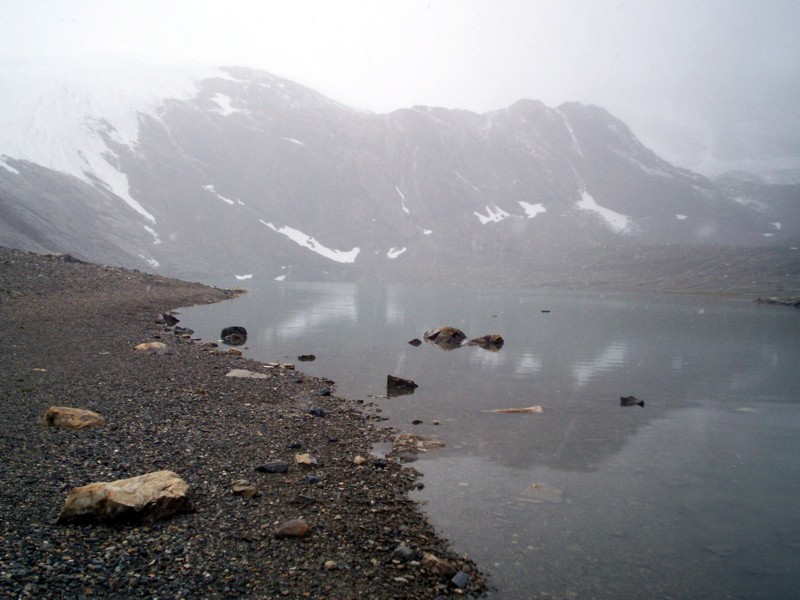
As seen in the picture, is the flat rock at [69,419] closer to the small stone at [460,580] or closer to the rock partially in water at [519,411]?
the small stone at [460,580]

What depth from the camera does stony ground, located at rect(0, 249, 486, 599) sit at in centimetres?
653

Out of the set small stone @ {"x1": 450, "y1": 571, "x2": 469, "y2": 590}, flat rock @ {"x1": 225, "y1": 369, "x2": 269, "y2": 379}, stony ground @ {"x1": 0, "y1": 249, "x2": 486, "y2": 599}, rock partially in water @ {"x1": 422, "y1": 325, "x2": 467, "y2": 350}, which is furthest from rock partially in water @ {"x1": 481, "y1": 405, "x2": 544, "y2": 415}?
rock partially in water @ {"x1": 422, "y1": 325, "x2": 467, "y2": 350}

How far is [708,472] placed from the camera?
12211mm

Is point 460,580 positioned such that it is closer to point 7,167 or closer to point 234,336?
point 234,336

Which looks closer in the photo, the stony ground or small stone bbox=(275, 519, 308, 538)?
the stony ground

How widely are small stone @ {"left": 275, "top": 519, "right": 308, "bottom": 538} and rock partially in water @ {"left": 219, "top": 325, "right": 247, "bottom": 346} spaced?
22.7 m

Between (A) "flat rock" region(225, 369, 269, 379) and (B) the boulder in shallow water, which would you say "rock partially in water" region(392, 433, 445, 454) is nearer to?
(B) the boulder in shallow water

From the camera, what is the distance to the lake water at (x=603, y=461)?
26.7 feet

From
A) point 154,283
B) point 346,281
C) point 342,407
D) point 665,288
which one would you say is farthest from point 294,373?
point 346,281

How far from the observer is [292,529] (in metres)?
7.87

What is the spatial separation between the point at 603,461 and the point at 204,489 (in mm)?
9223

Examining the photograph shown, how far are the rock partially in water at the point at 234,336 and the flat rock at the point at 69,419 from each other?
58.5 ft

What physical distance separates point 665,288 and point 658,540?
5666 inches

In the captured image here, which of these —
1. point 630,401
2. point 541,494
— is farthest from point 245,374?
point 630,401
